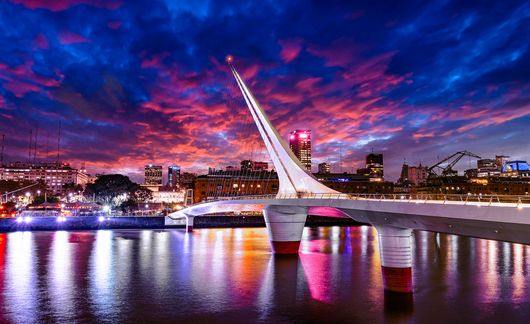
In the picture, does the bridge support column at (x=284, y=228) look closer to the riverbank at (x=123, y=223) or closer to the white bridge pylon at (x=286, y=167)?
the white bridge pylon at (x=286, y=167)

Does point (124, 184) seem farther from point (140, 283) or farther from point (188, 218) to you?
point (140, 283)

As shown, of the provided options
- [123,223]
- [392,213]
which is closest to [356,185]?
[123,223]

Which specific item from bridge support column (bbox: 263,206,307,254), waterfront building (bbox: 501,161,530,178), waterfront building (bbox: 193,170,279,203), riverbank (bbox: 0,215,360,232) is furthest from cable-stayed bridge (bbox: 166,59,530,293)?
waterfront building (bbox: 501,161,530,178)

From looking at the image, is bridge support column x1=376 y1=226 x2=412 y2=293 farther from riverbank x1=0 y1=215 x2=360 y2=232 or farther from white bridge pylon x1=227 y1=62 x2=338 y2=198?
riverbank x1=0 y1=215 x2=360 y2=232

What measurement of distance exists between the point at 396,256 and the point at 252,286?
37.4 ft

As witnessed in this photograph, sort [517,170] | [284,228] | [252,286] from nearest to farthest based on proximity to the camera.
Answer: [252,286] < [284,228] < [517,170]

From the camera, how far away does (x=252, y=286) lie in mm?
33438

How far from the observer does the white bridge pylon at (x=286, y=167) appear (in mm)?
44312

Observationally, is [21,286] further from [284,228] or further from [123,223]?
[123,223]

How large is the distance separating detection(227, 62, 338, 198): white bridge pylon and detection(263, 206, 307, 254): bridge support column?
2715 millimetres

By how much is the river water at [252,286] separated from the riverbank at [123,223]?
33.3m

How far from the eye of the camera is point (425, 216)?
69.2 ft

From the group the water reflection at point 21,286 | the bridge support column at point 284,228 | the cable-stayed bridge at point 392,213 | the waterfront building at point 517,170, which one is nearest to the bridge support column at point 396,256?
the cable-stayed bridge at point 392,213

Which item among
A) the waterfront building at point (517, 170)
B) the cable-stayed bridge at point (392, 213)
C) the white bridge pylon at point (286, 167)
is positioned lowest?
the cable-stayed bridge at point (392, 213)
